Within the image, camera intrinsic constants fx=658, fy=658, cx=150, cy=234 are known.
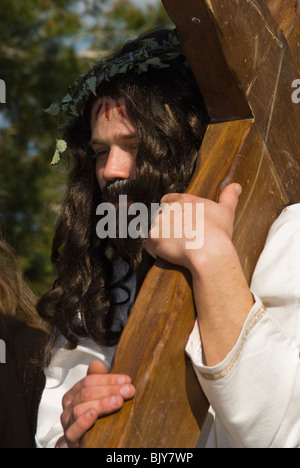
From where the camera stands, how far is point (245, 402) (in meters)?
1.44

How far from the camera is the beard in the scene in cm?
217

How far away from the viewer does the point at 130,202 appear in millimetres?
2168

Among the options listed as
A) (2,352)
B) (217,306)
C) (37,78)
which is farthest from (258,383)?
(37,78)

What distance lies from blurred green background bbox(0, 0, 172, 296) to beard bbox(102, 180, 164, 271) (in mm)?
4500

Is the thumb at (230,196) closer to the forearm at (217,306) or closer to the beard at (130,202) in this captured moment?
the forearm at (217,306)

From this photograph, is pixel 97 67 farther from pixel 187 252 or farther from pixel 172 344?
pixel 172 344

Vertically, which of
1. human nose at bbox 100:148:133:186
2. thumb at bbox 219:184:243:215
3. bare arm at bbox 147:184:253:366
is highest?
thumb at bbox 219:184:243:215

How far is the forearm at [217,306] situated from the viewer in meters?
1.43

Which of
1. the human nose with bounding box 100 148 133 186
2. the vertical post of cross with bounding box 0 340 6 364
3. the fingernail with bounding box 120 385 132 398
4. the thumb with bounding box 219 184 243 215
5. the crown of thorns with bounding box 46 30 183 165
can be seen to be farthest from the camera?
the vertical post of cross with bounding box 0 340 6 364

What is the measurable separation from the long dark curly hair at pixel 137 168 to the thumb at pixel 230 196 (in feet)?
2.12

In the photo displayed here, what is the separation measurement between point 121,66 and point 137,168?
408 mm

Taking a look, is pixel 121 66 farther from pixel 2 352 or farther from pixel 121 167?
pixel 2 352

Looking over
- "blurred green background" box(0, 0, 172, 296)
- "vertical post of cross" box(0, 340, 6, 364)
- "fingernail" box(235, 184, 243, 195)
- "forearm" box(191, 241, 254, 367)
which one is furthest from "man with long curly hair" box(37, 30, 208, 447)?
"blurred green background" box(0, 0, 172, 296)

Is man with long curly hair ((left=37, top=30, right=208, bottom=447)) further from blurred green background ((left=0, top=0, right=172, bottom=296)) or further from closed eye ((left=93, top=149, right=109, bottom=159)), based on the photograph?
blurred green background ((left=0, top=0, right=172, bottom=296))
